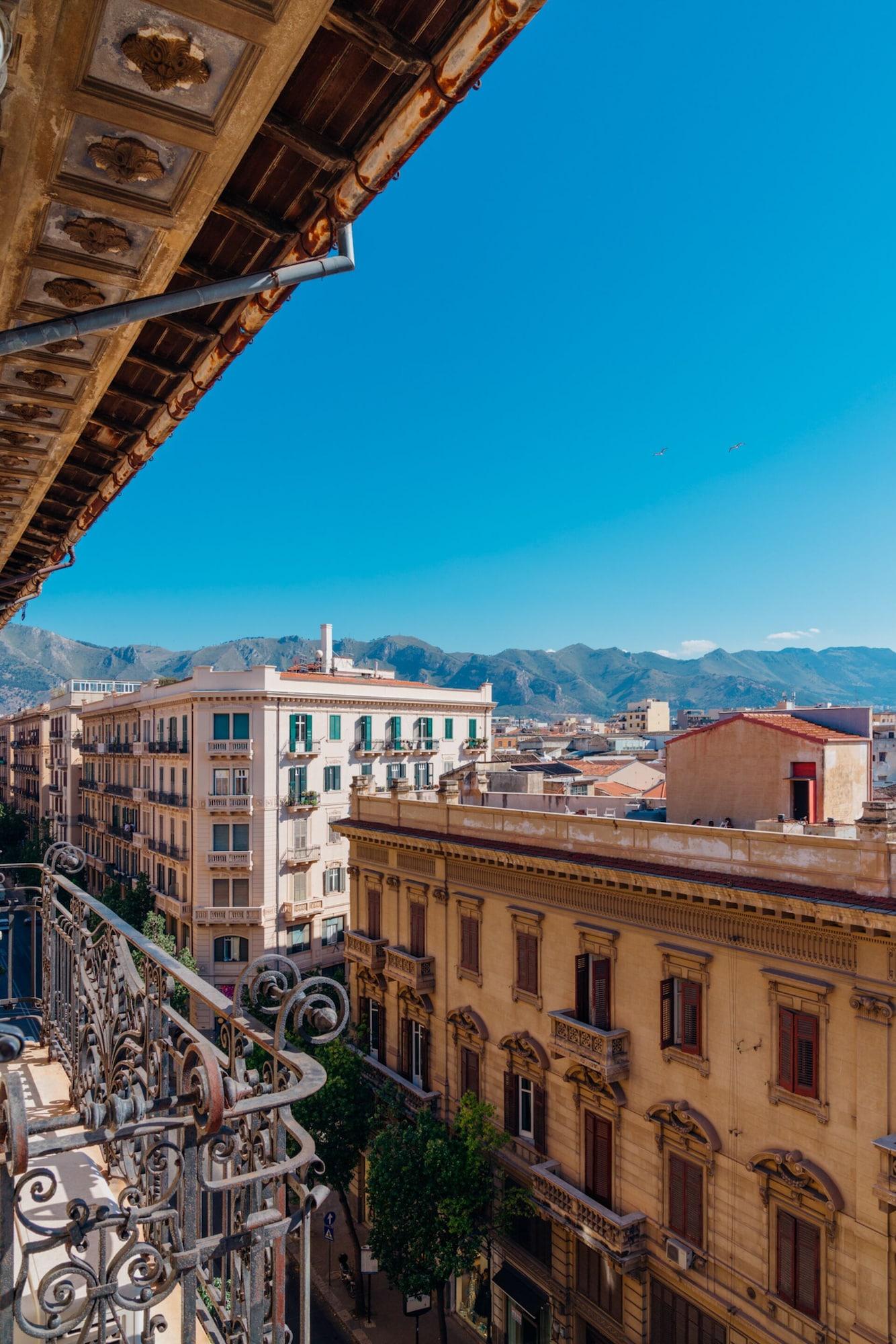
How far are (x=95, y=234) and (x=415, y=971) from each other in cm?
2307

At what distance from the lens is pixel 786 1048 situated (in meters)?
15.0

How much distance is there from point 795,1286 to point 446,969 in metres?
11.5

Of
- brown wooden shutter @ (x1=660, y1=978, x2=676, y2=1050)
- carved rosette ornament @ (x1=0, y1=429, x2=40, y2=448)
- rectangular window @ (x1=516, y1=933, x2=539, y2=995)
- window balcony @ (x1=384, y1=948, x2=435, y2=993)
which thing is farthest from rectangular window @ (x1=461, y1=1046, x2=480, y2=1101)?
carved rosette ornament @ (x1=0, y1=429, x2=40, y2=448)

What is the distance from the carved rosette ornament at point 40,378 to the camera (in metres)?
6.20

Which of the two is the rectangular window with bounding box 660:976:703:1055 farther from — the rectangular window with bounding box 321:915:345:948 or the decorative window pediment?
the rectangular window with bounding box 321:915:345:948

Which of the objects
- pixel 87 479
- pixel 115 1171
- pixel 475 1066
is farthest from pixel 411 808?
pixel 115 1171

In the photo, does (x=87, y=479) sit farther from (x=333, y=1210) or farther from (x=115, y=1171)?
(x=333, y=1210)

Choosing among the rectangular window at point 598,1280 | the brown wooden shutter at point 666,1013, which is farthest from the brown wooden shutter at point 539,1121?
the brown wooden shutter at point 666,1013

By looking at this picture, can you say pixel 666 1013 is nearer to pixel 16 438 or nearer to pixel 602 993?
pixel 602 993

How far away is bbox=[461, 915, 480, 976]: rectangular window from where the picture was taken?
22.8 m

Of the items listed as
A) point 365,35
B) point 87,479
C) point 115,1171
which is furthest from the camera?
point 87,479

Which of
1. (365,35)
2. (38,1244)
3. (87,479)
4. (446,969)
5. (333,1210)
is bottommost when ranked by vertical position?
(333,1210)

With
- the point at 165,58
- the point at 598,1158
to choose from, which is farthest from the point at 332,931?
the point at 165,58

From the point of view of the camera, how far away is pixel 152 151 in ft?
13.1
